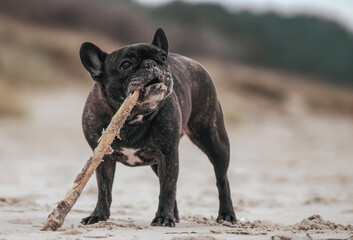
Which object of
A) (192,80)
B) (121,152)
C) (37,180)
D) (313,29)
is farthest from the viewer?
(313,29)

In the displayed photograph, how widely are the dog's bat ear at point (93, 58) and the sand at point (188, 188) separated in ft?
4.33

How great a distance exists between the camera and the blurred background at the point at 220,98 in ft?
29.2

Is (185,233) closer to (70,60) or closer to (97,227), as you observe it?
(97,227)

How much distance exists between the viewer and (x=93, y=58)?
18.5ft

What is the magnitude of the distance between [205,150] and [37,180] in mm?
4909

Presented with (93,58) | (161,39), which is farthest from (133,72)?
(161,39)

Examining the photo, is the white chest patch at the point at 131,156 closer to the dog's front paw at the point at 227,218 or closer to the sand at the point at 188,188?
the sand at the point at 188,188

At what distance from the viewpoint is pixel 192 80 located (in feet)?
21.2

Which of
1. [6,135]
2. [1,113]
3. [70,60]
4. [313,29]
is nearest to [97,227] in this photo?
[6,135]

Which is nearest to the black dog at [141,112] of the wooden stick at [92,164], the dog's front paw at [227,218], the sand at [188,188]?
the wooden stick at [92,164]

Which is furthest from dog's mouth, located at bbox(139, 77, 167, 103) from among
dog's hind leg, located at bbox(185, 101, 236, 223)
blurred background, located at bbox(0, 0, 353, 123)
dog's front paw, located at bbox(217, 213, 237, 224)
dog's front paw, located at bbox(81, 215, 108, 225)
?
blurred background, located at bbox(0, 0, 353, 123)

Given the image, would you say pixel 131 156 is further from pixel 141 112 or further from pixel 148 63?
pixel 148 63

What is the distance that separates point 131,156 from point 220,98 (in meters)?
29.3

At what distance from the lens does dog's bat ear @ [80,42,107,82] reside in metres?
5.61
